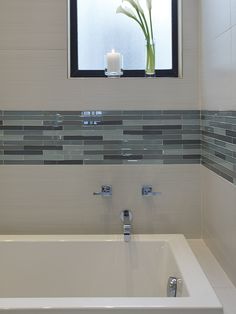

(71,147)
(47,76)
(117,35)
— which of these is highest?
(117,35)

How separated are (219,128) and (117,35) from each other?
90 cm

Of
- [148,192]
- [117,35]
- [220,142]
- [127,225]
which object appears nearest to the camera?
[220,142]

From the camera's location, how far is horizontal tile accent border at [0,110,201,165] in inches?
86.7

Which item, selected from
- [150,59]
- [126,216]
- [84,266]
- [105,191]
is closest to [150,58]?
[150,59]

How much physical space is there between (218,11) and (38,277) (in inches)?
60.8

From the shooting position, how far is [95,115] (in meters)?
2.20

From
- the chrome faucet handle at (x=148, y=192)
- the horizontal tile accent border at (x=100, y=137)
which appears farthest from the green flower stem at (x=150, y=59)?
the chrome faucet handle at (x=148, y=192)

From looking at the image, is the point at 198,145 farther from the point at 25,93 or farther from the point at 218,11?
the point at 25,93

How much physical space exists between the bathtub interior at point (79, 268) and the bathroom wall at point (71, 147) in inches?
5.9

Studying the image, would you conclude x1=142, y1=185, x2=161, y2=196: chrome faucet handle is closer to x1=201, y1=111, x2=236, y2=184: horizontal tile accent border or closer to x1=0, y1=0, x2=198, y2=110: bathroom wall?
x1=201, y1=111, x2=236, y2=184: horizontal tile accent border

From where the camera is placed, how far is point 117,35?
92.3 inches

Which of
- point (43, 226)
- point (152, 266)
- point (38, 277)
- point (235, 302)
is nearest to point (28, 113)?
point (43, 226)

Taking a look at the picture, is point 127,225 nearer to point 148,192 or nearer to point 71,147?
point 148,192

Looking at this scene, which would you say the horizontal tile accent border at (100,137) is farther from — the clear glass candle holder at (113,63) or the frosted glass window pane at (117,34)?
the frosted glass window pane at (117,34)
